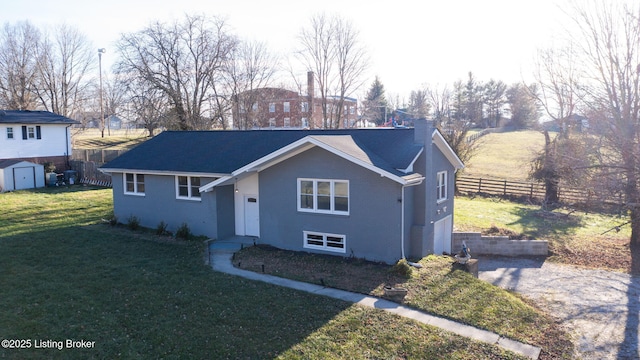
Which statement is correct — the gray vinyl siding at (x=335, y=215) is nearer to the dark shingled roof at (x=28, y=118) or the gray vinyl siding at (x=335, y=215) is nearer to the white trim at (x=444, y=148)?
the white trim at (x=444, y=148)

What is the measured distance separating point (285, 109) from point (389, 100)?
929 inches

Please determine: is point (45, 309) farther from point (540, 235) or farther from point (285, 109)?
point (285, 109)

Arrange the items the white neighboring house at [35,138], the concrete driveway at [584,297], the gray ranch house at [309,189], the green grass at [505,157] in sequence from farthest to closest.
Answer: the green grass at [505,157] → the white neighboring house at [35,138] → the gray ranch house at [309,189] → the concrete driveway at [584,297]

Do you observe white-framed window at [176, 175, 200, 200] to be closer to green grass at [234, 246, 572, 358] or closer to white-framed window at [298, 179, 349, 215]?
green grass at [234, 246, 572, 358]

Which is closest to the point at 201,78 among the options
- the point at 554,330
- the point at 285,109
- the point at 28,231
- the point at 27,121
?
the point at 27,121

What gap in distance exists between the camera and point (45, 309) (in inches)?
442

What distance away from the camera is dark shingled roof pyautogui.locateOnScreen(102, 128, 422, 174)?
54.8 ft

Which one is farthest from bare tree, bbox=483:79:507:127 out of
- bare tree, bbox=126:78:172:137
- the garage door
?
the garage door

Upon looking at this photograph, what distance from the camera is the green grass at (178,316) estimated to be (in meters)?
9.55

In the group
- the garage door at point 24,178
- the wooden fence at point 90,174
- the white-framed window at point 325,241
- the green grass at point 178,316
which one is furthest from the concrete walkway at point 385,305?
the garage door at point 24,178

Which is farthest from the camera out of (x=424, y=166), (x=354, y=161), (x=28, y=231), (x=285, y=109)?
(x=285, y=109)

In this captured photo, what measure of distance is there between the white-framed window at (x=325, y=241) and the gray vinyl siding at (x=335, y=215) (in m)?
0.14

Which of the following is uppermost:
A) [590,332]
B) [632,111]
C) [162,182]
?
[632,111]

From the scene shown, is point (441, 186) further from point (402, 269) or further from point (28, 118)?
point (28, 118)
